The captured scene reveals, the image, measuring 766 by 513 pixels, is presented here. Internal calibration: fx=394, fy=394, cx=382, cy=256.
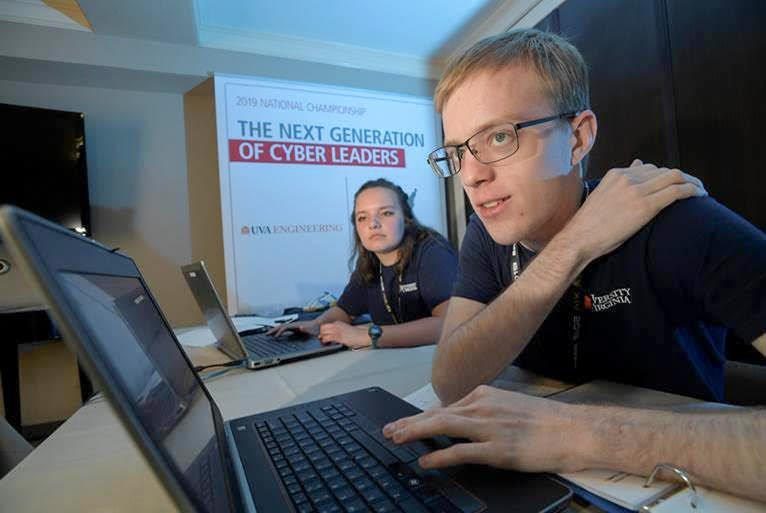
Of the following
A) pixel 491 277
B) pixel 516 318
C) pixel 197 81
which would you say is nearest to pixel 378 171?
pixel 197 81

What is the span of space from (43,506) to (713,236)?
100cm

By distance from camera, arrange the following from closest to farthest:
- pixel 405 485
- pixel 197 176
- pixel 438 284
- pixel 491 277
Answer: pixel 405 485, pixel 491 277, pixel 438 284, pixel 197 176

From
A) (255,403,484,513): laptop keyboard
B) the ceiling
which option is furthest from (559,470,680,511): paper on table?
the ceiling

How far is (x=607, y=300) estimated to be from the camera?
776 mm

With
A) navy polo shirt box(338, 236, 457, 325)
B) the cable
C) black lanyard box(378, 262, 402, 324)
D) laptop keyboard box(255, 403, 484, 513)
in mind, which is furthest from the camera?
black lanyard box(378, 262, 402, 324)

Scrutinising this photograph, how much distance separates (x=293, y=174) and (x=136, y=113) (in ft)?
4.18

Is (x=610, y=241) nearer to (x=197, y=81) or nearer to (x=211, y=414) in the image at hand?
(x=211, y=414)

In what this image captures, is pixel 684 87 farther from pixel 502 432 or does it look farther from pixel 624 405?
pixel 502 432

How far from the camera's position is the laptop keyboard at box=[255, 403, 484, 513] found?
0.38 m

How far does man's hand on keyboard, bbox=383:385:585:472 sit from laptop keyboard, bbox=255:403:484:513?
0.02 m

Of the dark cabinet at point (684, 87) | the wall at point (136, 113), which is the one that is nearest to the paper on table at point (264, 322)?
the wall at point (136, 113)

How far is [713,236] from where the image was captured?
61cm

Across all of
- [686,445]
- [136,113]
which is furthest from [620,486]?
[136,113]

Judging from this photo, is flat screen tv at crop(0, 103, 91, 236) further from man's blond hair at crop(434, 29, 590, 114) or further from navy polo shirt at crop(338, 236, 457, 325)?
man's blond hair at crop(434, 29, 590, 114)
